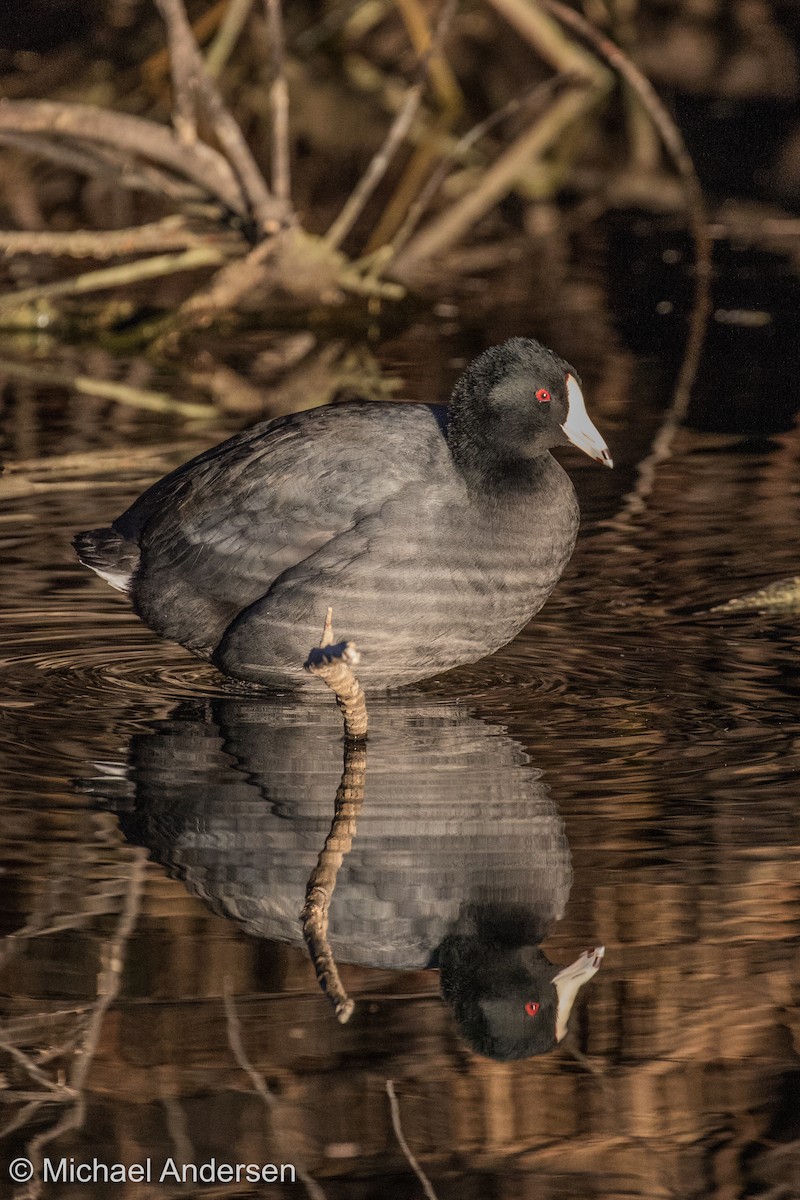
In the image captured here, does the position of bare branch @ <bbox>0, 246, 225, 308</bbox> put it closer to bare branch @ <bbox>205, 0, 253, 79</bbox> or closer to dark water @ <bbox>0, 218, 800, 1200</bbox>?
bare branch @ <bbox>205, 0, 253, 79</bbox>

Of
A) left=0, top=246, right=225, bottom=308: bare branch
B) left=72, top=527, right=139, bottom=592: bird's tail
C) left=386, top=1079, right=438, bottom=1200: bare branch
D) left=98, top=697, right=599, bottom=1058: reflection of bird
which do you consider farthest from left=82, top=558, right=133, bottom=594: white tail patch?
left=0, top=246, right=225, bottom=308: bare branch

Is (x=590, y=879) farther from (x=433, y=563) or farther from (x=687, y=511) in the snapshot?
(x=687, y=511)

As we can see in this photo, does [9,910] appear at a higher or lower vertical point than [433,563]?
lower

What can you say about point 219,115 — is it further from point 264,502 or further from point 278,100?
point 264,502

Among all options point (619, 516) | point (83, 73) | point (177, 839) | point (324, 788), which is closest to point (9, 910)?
point (177, 839)

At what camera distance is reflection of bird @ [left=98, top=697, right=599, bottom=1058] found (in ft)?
12.3

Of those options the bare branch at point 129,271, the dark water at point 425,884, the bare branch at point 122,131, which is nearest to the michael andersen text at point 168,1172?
the dark water at point 425,884

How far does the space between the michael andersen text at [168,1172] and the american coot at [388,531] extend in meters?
1.93

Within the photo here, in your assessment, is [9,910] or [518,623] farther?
[518,623]

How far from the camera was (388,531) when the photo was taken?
498 centimetres

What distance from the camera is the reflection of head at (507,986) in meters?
3.55

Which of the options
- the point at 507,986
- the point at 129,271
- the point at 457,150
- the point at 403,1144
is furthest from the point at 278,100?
the point at 403,1144

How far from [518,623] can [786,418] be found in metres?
3.52

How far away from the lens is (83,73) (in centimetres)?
1410
